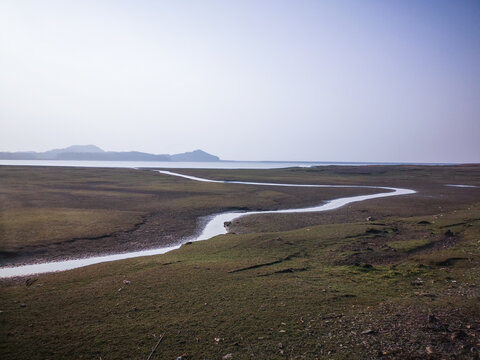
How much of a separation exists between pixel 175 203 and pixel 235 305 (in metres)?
30.9

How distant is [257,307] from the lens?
10.8 metres

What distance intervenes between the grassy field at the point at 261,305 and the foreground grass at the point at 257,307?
4cm

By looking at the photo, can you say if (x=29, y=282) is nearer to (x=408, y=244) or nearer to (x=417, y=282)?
(x=417, y=282)

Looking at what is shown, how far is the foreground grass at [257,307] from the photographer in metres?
8.38

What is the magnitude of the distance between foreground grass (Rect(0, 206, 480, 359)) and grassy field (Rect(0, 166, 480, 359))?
4cm

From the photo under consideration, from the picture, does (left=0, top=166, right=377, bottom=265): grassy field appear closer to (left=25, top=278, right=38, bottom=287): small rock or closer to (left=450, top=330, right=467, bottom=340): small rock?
(left=25, top=278, right=38, bottom=287): small rock

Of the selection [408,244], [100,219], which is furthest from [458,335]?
[100,219]

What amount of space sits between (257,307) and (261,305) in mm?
218

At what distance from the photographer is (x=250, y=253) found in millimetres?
18297

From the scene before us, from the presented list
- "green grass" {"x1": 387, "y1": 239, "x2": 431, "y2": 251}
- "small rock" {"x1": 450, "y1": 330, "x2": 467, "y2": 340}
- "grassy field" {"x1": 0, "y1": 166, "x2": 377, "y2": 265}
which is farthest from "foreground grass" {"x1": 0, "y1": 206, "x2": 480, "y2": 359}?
"grassy field" {"x1": 0, "y1": 166, "x2": 377, "y2": 265}

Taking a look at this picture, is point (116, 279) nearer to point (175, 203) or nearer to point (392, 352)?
point (392, 352)

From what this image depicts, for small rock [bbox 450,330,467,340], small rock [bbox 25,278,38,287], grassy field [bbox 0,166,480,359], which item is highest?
small rock [bbox 450,330,467,340]

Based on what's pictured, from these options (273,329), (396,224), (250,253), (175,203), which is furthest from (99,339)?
(175,203)

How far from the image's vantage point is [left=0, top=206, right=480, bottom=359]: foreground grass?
8383mm
